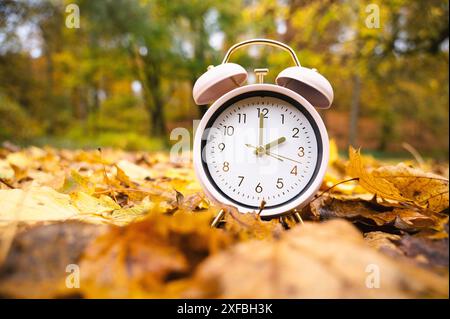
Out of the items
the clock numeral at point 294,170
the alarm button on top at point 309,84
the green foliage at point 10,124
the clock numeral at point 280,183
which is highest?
the green foliage at point 10,124

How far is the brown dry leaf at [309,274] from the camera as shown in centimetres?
43

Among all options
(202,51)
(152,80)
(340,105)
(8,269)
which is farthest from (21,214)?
(340,105)

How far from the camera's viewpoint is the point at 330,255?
461 millimetres

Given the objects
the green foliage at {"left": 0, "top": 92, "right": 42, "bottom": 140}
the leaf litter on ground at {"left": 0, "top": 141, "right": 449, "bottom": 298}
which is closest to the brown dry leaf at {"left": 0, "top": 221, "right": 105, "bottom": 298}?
the leaf litter on ground at {"left": 0, "top": 141, "right": 449, "bottom": 298}

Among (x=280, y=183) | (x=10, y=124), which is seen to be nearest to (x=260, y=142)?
(x=280, y=183)

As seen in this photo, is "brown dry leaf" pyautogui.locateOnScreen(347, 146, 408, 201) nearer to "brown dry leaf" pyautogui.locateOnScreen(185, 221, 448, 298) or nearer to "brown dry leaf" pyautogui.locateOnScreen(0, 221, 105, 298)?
"brown dry leaf" pyautogui.locateOnScreen(185, 221, 448, 298)

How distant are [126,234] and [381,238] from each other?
0.48 meters

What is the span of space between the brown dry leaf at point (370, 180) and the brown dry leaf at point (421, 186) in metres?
0.03

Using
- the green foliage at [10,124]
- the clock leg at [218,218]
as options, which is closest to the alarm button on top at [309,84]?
the clock leg at [218,218]

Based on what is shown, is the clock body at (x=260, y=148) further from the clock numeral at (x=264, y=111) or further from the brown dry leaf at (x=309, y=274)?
the brown dry leaf at (x=309, y=274)

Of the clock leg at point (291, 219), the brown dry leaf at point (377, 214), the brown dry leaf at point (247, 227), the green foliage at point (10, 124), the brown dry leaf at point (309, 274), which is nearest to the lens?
the brown dry leaf at point (309, 274)

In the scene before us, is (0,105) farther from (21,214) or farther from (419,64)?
(21,214)

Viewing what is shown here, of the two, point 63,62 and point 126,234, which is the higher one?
point 63,62

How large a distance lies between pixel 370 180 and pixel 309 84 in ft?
0.92
